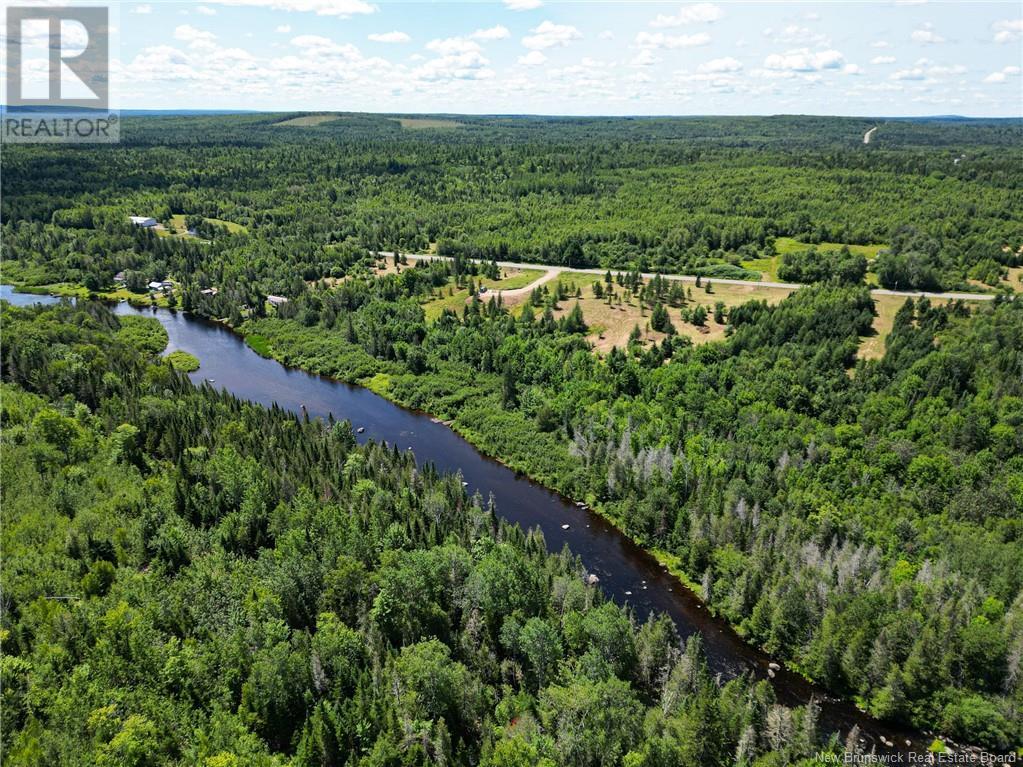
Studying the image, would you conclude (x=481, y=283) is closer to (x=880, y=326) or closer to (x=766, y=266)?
(x=766, y=266)

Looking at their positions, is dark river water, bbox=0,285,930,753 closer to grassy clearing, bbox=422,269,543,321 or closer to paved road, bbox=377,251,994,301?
grassy clearing, bbox=422,269,543,321

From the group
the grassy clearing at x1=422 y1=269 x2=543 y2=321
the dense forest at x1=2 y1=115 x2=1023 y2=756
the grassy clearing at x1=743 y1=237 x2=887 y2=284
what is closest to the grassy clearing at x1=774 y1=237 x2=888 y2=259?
the grassy clearing at x1=743 y1=237 x2=887 y2=284

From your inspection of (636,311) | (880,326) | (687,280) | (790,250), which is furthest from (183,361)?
(790,250)

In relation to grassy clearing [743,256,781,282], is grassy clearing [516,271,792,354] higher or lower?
lower

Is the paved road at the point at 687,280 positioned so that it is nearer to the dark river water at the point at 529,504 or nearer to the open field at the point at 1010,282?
the open field at the point at 1010,282

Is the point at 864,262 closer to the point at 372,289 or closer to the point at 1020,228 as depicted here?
the point at 1020,228
